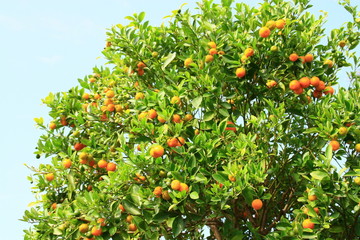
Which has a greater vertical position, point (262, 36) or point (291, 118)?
point (262, 36)

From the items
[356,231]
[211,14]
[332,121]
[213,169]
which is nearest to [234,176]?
[213,169]

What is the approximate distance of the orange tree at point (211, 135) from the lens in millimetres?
5297

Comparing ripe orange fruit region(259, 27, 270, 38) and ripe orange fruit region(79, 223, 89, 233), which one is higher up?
ripe orange fruit region(259, 27, 270, 38)

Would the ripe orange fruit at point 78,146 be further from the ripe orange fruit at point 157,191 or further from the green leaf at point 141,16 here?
the green leaf at point 141,16

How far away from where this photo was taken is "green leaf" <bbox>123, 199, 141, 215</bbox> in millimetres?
5492

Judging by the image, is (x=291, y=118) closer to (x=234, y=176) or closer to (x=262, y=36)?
(x=262, y=36)

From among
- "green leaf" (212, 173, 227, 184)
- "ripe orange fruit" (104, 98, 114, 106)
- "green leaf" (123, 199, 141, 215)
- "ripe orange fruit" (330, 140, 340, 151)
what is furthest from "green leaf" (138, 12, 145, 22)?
"ripe orange fruit" (330, 140, 340, 151)

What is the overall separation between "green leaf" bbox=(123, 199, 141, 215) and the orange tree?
1 cm

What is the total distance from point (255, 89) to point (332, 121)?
124 cm

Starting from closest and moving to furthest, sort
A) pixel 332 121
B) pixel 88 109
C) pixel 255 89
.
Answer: pixel 332 121
pixel 255 89
pixel 88 109

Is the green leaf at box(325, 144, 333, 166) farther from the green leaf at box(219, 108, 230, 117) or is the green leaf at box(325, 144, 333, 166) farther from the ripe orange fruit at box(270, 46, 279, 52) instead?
the ripe orange fruit at box(270, 46, 279, 52)

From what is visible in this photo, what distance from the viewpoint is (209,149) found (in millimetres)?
5297

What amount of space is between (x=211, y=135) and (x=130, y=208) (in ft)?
4.30

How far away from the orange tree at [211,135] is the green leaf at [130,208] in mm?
12
